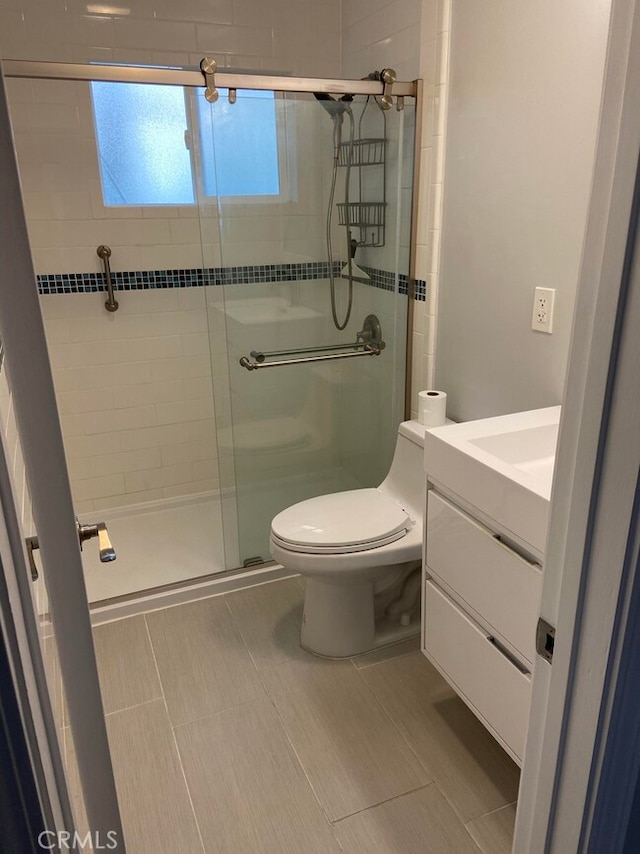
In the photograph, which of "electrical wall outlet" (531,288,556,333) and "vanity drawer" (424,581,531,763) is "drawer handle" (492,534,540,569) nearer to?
"vanity drawer" (424,581,531,763)

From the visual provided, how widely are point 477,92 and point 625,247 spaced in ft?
5.38

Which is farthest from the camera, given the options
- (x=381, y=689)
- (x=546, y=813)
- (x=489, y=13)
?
(x=381, y=689)

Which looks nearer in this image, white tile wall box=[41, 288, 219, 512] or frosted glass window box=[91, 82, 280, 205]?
frosted glass window box=[91, 82, 280, 205]

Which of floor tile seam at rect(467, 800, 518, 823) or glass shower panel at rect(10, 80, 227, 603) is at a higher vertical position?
glass shower panel at rect(10, 80, 227, 603)

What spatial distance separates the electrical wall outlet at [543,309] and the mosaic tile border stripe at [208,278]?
0.60 metres

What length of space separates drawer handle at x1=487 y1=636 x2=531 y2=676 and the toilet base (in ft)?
2.06

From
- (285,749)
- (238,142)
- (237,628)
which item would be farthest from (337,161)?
(285,749)

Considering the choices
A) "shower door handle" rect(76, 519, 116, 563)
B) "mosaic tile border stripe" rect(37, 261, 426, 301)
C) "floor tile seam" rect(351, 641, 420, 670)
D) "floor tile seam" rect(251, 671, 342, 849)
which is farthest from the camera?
"mosaic tile border stripe" rect(37, 261, 426, 301)

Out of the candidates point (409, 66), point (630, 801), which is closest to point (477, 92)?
point (409, 66)

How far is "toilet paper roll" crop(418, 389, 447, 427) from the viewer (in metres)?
2.28

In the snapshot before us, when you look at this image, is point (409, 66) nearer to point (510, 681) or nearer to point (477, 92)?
point (477, 92)

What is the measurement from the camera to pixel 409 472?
2.33 m

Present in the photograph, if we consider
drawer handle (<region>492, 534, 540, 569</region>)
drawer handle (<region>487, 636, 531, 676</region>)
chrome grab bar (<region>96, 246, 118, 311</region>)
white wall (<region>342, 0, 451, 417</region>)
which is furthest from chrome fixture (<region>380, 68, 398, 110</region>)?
drawer handle (<region>487, 636, 531, 676</region>)

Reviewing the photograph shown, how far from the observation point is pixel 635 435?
0.67 m
